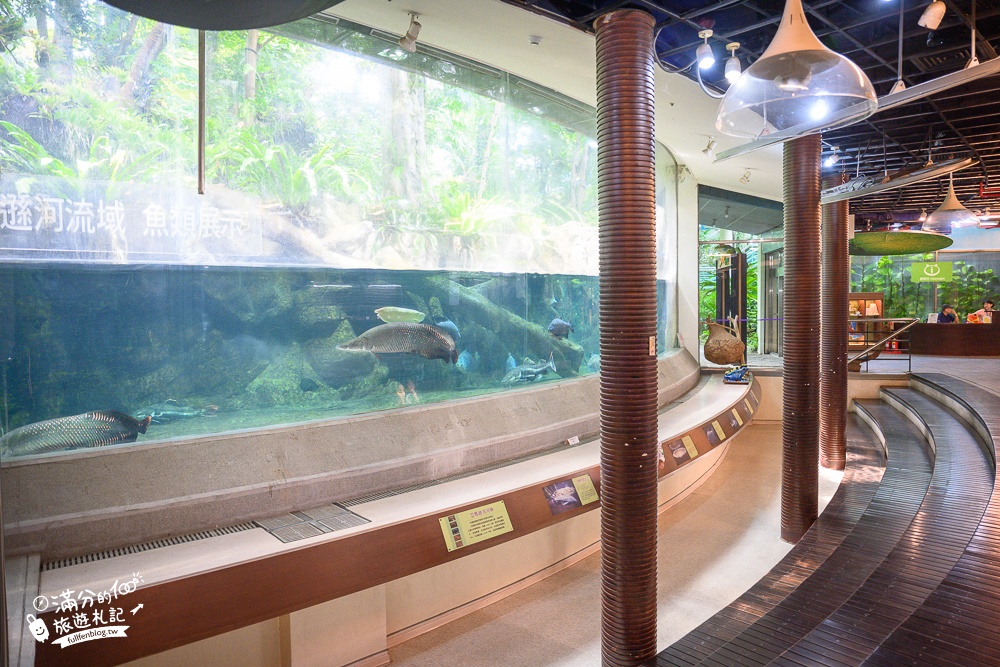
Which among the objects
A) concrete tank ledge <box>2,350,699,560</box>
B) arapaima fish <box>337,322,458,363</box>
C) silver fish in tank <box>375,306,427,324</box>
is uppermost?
silver fish in tank <box>375,306,427,324</box>

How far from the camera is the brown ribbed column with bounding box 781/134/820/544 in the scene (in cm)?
497

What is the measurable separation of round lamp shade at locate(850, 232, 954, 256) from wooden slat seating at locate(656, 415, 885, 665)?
16.6ft

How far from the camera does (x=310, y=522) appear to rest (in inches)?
114

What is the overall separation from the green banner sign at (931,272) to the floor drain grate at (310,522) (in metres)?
18.5

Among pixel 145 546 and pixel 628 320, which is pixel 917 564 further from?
pixel 145 546

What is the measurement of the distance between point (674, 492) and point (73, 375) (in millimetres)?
5156

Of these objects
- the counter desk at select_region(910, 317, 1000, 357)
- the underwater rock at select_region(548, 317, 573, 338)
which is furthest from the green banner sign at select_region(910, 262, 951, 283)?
the underwater rock at select_region(548, 317, 573, 338)

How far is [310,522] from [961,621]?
9.50 feet

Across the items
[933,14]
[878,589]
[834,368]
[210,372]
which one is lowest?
[878,589]

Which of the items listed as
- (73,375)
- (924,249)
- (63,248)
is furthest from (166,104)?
(924,249)

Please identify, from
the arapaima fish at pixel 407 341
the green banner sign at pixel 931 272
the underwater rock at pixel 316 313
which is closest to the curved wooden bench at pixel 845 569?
the arapaima fish at pixel 407 341

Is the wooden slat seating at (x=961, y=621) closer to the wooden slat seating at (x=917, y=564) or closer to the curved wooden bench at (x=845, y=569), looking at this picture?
the wooden slat seating at (x=917, y=564)

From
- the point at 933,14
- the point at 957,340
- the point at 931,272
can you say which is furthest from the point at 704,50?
the point at 931,272

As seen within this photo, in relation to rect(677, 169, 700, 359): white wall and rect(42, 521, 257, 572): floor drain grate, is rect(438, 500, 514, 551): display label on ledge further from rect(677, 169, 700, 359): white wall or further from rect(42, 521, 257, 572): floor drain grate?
rect(677, 169, 700, 359): white wall
